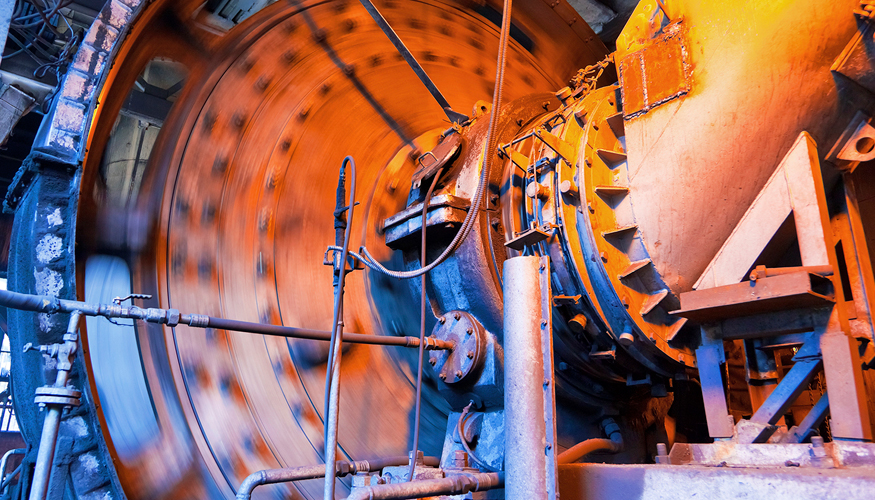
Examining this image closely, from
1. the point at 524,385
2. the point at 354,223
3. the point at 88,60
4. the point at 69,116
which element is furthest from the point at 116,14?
the point at 524,385

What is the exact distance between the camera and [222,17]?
262 centimetres

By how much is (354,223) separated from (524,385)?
150 centimetres

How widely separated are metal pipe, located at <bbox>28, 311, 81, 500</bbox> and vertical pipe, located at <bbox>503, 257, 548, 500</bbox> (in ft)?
3.90

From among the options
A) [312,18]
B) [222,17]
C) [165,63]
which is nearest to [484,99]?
[312,18]

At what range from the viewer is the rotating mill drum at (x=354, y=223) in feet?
6.63

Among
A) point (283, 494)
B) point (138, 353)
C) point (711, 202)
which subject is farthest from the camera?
point (283, 494)

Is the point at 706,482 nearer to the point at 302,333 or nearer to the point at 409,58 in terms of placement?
the point at 302,333

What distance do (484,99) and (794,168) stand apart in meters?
2.05

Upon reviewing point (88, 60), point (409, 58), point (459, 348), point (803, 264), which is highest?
point (409, 58)

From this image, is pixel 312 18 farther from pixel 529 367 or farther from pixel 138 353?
pixel 529 367

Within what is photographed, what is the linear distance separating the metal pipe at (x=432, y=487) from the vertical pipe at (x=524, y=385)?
19 centimetres

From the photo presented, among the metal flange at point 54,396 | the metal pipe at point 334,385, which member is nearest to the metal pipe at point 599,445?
the metal pipe at point 334,385

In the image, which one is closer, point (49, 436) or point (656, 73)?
point (49, 436)

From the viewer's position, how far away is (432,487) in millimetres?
1735
